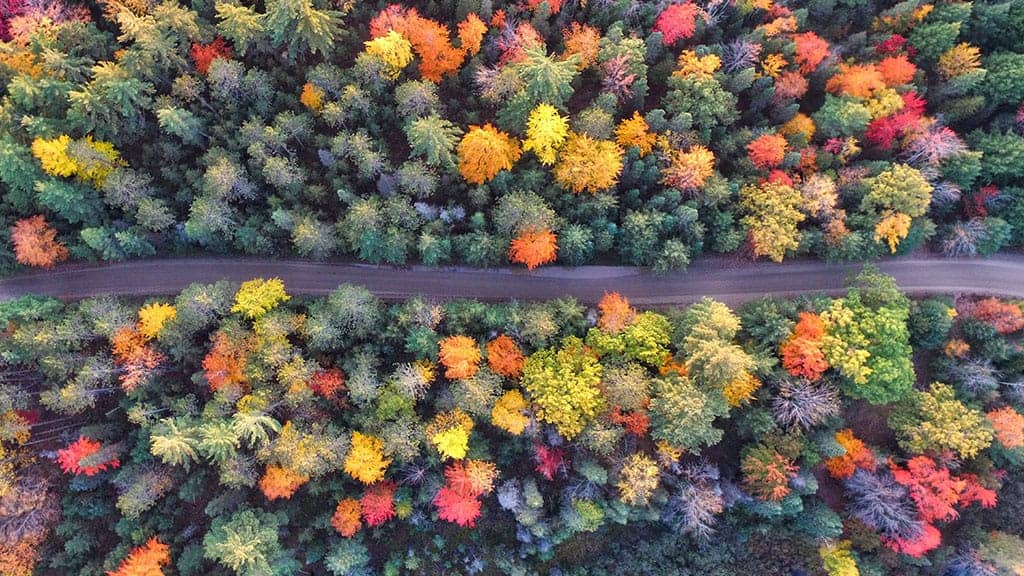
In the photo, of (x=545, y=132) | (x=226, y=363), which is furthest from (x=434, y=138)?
(x=226, y=363)

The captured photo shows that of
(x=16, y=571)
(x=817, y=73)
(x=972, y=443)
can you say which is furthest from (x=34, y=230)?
(x=972, y=443)

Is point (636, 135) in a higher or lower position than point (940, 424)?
higher

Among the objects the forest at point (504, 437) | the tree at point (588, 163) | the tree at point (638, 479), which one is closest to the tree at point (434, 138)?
the tree at point (588, 163)

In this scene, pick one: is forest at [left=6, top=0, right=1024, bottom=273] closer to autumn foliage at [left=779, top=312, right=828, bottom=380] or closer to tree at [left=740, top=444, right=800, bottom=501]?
autumn foliage at [left=779, top=312, right=828, bottom=380]

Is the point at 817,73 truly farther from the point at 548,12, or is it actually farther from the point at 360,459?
the point at 360,459

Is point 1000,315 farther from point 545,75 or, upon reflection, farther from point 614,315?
point 545,75
